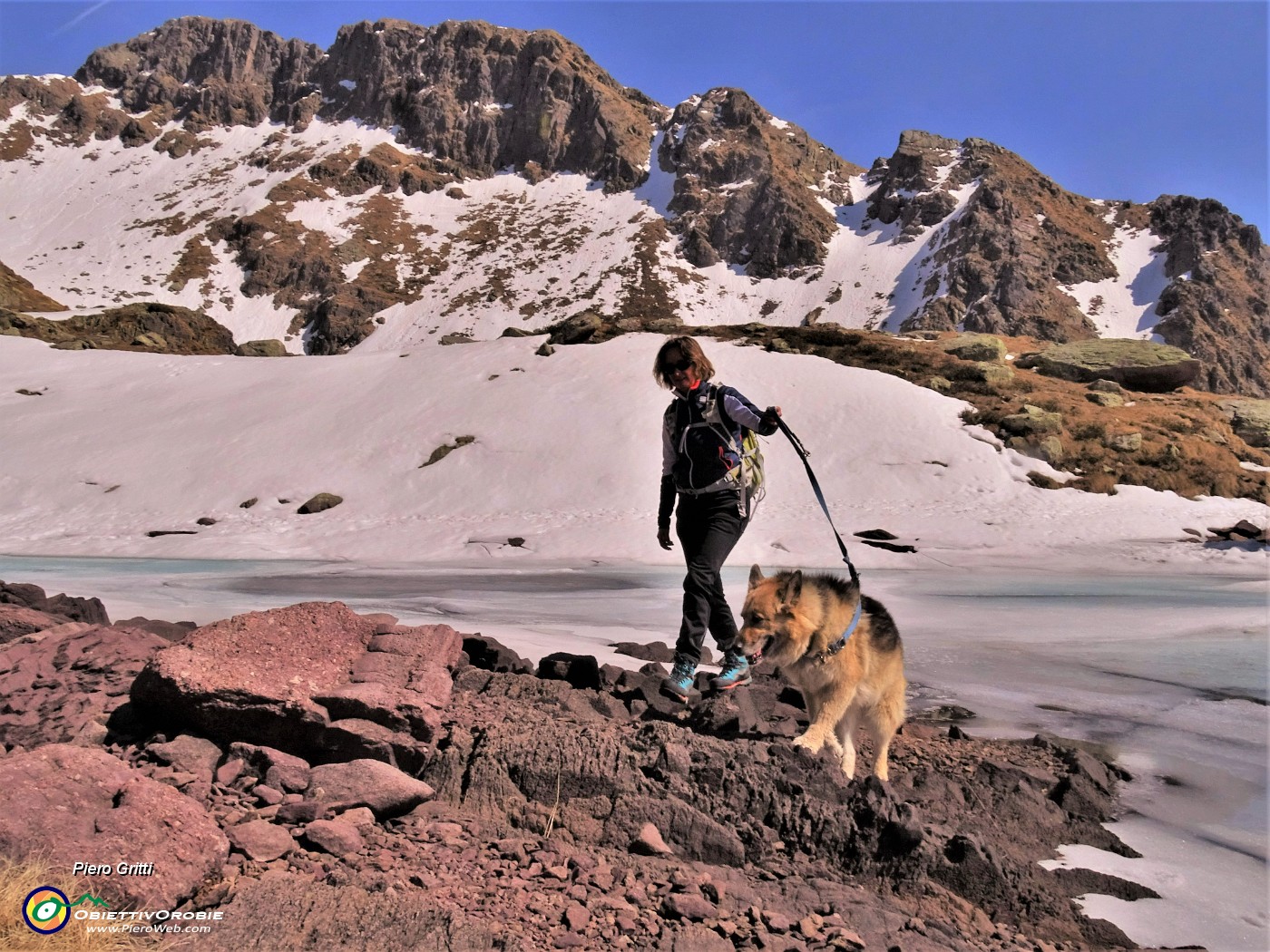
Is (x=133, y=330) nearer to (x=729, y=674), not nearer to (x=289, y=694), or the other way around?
(x=289, y=694)

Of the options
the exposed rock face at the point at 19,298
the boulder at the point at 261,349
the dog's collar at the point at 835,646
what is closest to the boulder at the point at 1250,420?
the dog's collar at the point at 835,646

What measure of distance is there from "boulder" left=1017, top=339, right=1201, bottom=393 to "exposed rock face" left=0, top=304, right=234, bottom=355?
45.6m

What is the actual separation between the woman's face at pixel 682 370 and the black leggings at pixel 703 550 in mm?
702

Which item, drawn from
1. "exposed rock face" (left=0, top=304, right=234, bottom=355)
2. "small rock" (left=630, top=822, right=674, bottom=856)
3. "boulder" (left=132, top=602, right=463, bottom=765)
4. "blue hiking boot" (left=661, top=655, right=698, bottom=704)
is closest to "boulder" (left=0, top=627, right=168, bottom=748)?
"boulder" (left=132, top=602, right=463, bottom=765)

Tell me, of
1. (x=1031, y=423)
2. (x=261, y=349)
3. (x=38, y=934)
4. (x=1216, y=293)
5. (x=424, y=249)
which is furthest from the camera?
(x=424, y=249)

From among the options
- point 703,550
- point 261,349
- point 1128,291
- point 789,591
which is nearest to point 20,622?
point 703,550

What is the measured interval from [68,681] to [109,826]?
2.07 metres

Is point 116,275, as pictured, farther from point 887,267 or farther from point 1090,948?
point 1090,948

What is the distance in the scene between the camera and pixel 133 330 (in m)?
48.2

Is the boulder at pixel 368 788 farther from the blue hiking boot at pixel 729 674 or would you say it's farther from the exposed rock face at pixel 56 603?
the exposed rock face at pixel 56 603

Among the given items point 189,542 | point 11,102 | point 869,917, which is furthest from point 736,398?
point 11,102

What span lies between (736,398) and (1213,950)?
10.7 feet

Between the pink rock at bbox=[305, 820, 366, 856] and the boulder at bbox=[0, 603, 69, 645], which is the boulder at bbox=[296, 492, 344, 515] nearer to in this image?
the boulder at bbox=[0, 603, 69, 645]

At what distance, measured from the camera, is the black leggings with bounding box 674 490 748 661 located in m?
4.71
